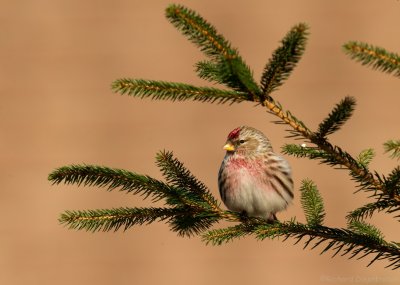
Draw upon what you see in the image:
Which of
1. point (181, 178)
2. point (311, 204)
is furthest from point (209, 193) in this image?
point (311, 204)

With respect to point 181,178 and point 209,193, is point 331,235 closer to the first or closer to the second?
point 209,193

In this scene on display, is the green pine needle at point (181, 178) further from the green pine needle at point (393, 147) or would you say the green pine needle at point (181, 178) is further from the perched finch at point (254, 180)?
the perched finch at point (254, 180)

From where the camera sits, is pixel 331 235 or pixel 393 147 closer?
pixel 393 147

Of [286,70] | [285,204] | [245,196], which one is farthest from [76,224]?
[285,204]

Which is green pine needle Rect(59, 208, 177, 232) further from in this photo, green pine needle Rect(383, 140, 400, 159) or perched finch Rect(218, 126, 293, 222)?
perched finch Rect(218, 126, 293, 222)

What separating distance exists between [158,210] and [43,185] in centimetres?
457

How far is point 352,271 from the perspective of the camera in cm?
658

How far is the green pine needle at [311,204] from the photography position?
268cm

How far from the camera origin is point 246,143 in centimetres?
426

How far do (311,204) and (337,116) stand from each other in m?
0.71

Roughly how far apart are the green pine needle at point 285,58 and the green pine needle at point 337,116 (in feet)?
0.79

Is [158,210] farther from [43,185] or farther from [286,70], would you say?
[43,185]

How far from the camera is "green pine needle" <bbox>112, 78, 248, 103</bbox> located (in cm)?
201

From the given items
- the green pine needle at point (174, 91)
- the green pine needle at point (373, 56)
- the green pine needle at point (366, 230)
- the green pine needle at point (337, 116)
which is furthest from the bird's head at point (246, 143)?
the green pine needle at point (373, 56)
